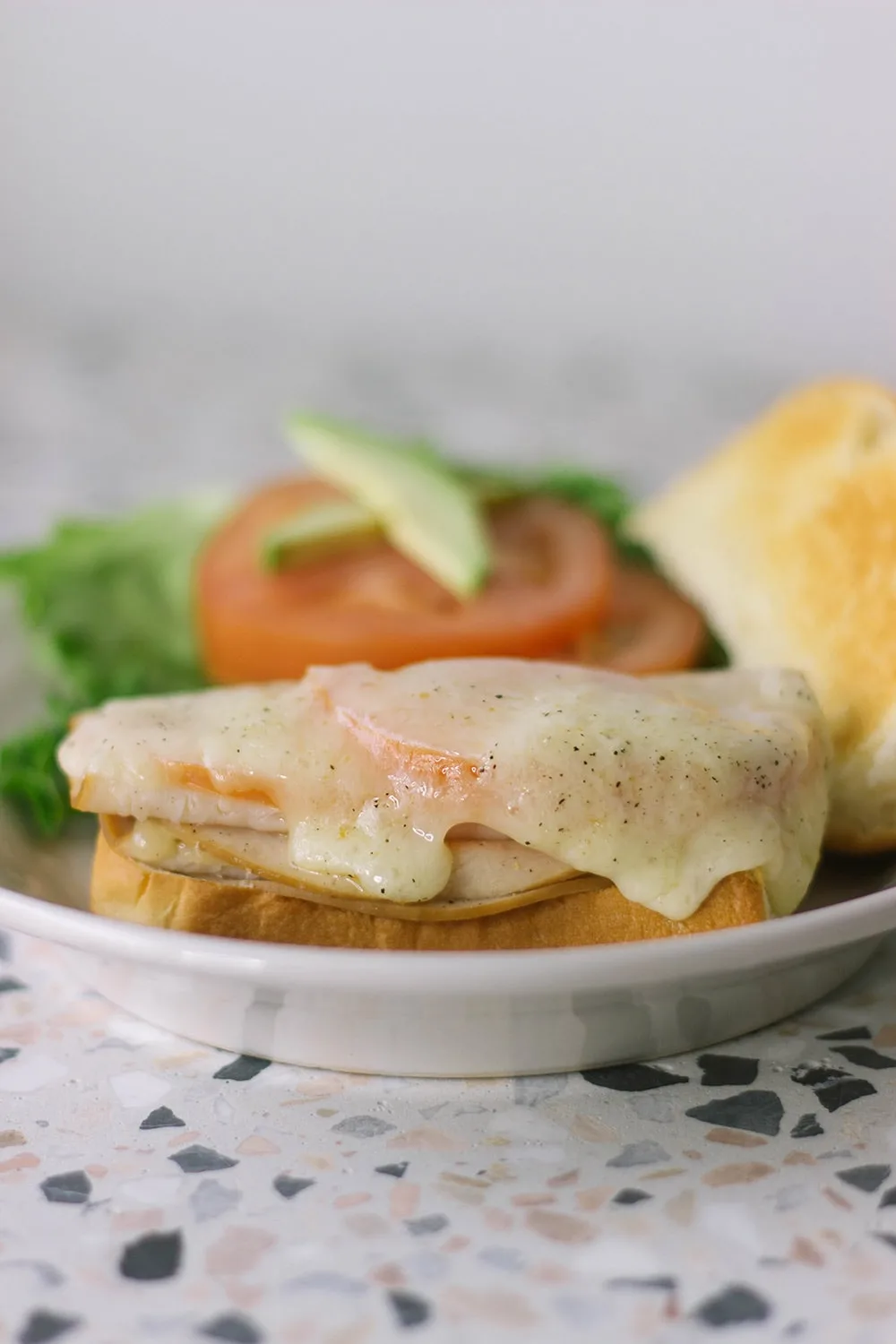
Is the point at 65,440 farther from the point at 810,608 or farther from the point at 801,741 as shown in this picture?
the point at 801,741

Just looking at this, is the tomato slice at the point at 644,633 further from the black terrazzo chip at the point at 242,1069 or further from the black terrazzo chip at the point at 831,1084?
the black terrazzo chip at the point at 242,1069

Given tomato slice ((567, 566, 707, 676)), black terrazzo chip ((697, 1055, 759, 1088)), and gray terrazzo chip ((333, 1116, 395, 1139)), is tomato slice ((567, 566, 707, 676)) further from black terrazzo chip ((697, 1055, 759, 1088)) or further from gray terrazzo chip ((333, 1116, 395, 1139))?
gray terrazzo chip ((333, 1116, 395, 1139))

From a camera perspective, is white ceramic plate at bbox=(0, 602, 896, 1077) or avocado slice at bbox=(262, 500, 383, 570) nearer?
white ceramic plate at bbox=(0, 602, 896, 1077)

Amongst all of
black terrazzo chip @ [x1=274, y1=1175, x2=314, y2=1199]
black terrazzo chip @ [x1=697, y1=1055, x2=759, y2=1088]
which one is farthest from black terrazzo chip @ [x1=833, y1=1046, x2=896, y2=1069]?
black terrazzo chip @ [x1=274, y1=1175, x2=314, y2=1199]

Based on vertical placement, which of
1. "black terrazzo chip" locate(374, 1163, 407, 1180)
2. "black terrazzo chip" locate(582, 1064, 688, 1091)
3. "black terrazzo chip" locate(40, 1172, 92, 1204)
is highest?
"black terrazzo chip" locate(582, 1064, 688, 1091)

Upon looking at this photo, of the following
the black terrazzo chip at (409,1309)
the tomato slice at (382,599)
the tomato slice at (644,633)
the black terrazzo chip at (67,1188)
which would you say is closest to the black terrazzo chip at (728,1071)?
the black terrazzo chip at (409,1309)

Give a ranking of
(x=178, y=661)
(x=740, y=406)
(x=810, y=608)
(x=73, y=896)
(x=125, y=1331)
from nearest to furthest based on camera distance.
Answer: (x=125, y=1331) < (x=73, y=896) < (x=810, y=608) < (x=178, y=661) < (x=740, y=406)

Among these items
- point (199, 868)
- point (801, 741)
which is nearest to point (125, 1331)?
point (199, 868)
